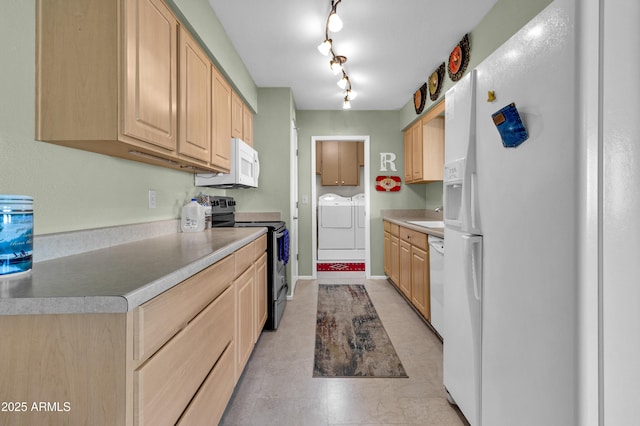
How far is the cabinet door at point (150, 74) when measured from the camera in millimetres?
1230

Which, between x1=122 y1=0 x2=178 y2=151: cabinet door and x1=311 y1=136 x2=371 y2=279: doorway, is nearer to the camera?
x1=122 y1=0 x2=178 y2=151: cabinet door

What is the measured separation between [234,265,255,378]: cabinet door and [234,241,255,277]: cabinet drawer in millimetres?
39

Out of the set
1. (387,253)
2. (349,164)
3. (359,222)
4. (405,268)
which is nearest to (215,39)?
(405,268)

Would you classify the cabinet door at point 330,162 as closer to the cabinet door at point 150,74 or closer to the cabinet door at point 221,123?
the cabinet door at point 221,123

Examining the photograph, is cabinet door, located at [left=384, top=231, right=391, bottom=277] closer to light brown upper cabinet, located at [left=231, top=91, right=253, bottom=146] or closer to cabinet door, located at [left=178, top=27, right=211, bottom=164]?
light brown upper cabinet, located at [left=231, top=91, right=253, bottom=146]

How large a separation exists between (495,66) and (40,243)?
1.87 metres

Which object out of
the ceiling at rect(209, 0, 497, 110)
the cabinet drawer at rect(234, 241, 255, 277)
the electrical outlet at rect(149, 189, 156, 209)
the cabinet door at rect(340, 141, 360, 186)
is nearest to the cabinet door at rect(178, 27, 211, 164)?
the electrical outlet at rect(149, 189, 156, 209)

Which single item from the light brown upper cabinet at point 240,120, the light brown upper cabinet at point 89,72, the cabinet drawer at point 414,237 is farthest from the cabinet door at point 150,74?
the cabinet drawer at point 414,237

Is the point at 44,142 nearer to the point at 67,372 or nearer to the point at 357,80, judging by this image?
the point at 67,372

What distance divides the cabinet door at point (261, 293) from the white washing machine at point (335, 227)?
354 centimetres

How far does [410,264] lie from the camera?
10.3ft

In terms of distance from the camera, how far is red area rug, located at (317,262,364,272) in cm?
520

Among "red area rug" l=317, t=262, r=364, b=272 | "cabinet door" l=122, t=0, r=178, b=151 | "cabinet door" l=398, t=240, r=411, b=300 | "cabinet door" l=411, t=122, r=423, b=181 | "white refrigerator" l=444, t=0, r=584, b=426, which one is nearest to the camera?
"white refrigerator" l=444, t=0, r=584, b=426

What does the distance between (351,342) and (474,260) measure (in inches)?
55.9
